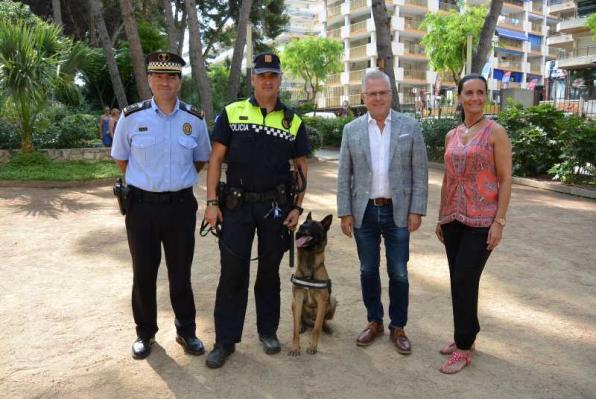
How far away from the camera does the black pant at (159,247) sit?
3.61 m

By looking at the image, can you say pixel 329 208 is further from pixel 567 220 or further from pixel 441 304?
pixel 441 304

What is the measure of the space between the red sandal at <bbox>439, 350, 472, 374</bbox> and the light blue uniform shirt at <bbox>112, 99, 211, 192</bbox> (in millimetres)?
2236

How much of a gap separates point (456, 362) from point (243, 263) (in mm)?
1674

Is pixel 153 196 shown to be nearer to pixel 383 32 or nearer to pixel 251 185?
pixel 251 185

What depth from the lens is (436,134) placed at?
15398 millimetres

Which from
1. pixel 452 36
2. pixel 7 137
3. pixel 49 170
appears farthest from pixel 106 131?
pixel 452 36

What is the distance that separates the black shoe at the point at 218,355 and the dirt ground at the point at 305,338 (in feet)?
0.20

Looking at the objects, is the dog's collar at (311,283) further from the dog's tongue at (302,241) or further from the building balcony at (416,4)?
the building balcony at (416,4)

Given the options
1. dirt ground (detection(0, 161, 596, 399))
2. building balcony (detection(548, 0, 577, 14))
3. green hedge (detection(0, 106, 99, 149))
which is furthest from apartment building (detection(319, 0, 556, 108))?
dirt ground (detection(0, 161, 596, 399))

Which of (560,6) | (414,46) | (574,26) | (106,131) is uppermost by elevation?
(560,6)

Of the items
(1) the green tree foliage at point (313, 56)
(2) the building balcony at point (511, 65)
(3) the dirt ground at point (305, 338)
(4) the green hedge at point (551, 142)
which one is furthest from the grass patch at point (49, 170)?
(2) the building balcony at point (511, 65)

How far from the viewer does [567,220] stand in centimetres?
846

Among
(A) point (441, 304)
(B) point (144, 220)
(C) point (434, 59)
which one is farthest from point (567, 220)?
(C) point (434, 59)

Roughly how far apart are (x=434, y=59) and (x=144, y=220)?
36.0 m
